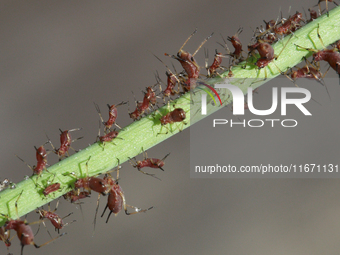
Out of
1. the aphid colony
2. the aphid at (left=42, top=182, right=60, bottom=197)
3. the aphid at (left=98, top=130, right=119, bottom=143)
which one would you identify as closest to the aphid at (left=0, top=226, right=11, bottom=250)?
the aphid colony

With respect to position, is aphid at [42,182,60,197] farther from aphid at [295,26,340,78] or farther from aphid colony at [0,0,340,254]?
aphid at [295,26,340,78]

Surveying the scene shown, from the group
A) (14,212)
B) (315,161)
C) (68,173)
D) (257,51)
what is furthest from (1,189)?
(315,161)

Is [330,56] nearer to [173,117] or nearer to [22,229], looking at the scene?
[173,117]

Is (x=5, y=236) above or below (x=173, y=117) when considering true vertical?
below

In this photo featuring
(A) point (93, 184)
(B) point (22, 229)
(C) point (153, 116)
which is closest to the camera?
(B) point (22, 229)

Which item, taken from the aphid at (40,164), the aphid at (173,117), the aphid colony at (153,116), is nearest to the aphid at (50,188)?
the aphid colony at (153,116)

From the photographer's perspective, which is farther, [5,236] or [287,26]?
[287,26]

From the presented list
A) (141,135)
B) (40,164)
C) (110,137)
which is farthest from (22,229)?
(141,135)

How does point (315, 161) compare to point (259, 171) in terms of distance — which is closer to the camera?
point (259, 171)

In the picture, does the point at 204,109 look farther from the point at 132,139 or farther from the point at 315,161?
the point at 315,161
